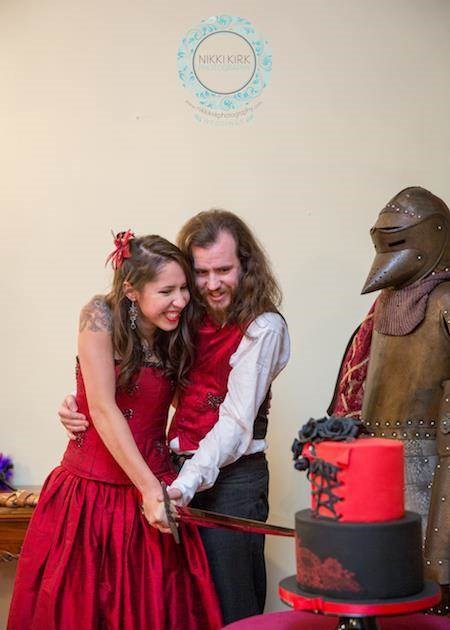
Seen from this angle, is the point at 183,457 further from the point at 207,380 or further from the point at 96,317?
the point at 96,317

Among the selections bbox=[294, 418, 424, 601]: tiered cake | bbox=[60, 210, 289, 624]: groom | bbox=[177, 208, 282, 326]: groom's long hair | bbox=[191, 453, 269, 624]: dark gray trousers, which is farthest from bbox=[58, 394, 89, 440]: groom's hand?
bbox=[294, 418, 424, 601]: tiered cake

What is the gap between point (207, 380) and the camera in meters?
2.73

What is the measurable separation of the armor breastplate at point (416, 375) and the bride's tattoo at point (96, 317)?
74 centimetres

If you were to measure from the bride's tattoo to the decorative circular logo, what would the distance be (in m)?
1.23

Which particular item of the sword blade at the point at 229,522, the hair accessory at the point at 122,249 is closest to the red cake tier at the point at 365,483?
the sword blade at the point at 229,522

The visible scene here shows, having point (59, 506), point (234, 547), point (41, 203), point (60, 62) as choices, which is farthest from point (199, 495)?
point (60, 62)

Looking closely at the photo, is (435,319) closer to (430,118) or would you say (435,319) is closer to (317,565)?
(317,565)

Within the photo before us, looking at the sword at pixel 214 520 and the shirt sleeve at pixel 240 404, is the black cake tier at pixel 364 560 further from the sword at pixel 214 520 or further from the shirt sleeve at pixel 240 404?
the shirt sleeve at pixel 240 404

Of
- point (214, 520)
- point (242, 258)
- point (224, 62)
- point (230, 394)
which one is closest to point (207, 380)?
point (230, 394)

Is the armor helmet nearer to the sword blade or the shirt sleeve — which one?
the shirt sleeve

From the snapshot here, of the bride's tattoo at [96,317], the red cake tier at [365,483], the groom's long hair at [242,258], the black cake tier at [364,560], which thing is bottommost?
the black cake tier at [364,560]

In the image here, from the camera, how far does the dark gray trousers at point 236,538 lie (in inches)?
104

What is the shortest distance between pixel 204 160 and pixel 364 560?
2.11 metres

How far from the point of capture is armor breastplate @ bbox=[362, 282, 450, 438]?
253 cm
